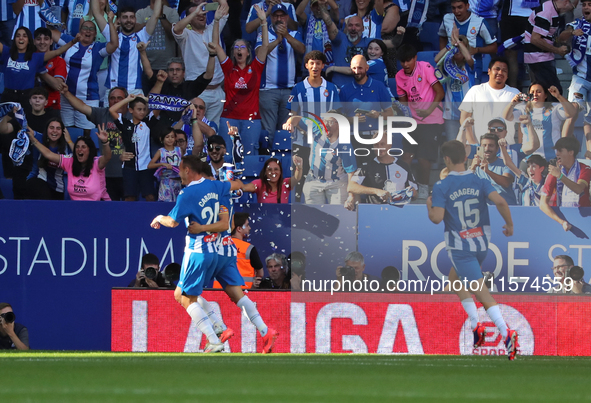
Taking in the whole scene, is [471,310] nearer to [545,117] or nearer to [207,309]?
[545,117]

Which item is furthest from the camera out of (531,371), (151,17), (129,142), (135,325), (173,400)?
(151,17)

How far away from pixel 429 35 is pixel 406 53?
4.27 ft

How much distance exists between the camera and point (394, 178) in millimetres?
8562

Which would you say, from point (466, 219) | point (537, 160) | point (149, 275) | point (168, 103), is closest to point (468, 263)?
point (466, 219)

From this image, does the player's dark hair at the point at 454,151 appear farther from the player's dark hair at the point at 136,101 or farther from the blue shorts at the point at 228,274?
the player's dark hair at the point at 136,101

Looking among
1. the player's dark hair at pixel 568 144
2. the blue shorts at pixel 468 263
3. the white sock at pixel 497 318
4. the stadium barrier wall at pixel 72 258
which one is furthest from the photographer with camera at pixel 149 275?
the player's dark hair at pixel 568 144

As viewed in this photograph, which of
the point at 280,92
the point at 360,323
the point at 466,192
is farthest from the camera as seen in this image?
the point at 280,92

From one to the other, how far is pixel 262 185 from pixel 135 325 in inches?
81.5

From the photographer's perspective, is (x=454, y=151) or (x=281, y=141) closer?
(x=454, y=151)

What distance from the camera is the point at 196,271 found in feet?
24.9

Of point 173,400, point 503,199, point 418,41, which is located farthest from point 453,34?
point 173,400

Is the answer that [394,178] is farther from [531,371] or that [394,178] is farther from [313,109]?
[531,371]

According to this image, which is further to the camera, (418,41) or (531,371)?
(418,41)

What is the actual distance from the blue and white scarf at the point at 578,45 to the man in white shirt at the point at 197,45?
4.45 metres
